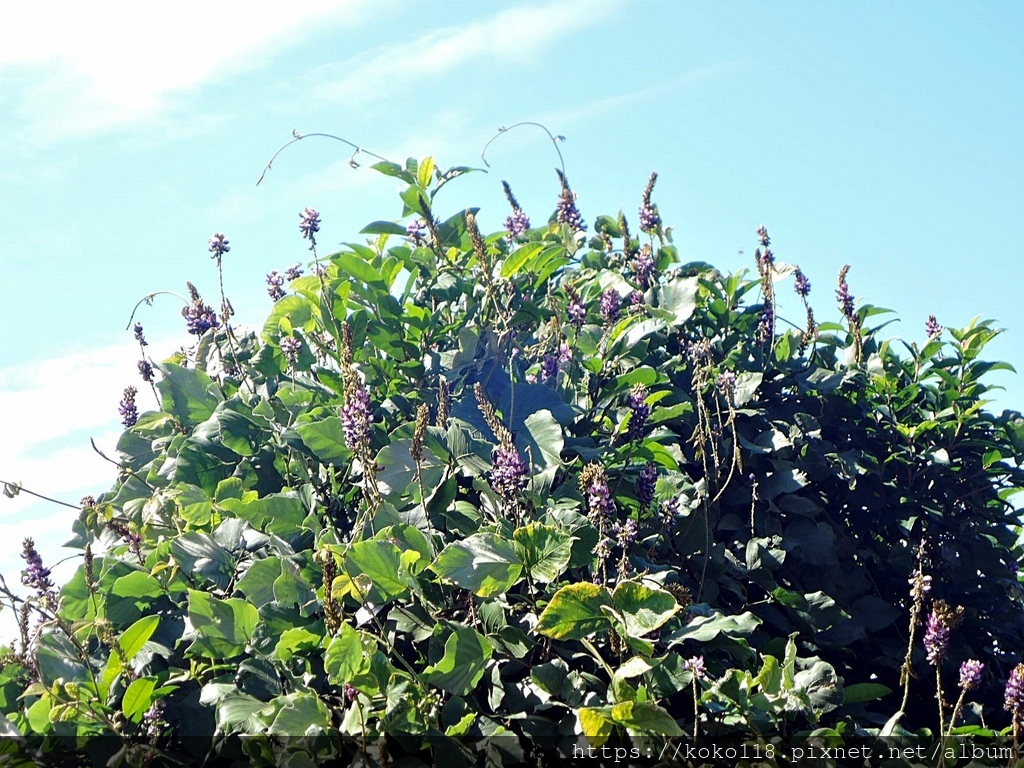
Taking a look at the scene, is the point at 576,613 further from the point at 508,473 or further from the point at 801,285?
the point at 801,285

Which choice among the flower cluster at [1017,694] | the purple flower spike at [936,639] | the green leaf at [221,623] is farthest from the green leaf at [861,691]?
the green leaf at [221,623]

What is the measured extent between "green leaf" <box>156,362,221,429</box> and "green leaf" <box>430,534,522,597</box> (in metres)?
1.16

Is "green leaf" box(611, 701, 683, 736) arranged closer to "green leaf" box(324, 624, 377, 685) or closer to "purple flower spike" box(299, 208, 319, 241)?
"green leaf" box(324, 624, 377, 685)

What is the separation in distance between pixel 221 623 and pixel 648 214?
7.13 feet

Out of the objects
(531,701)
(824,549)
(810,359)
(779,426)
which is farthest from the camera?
(810,359)

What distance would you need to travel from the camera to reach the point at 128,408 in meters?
3.27

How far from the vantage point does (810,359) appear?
139 inches

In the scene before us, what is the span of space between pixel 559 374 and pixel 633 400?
0.23 m

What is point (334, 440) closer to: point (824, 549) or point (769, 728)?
point (769, 728)

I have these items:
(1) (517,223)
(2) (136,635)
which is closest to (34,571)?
(2) (136,635)

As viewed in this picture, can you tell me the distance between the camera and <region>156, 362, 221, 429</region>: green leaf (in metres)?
2.94

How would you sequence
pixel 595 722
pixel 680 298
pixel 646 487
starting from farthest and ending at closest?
pixel 680 298, pixel 646 487, pixel 595 722

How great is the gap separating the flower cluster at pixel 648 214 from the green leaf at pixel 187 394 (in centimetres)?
164

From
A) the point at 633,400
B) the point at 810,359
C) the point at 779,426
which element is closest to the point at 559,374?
the point at 633,400
